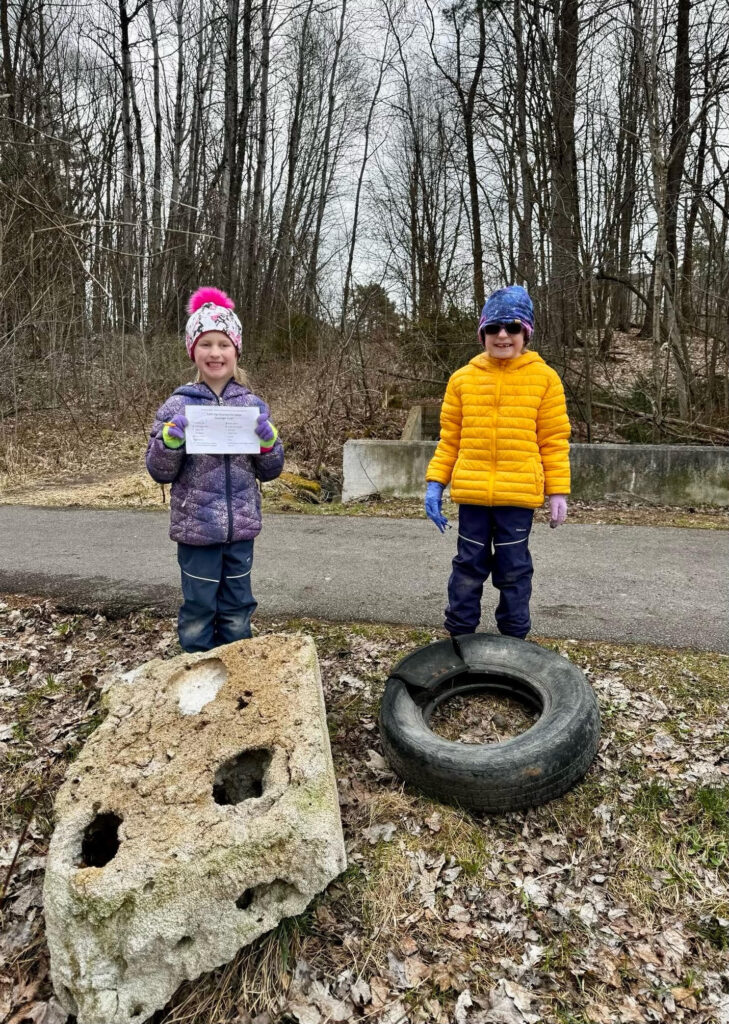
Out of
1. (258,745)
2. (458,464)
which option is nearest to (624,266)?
(458,464)

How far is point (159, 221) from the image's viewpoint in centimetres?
1888

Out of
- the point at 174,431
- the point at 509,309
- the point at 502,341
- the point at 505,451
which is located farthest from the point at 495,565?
the point at 174,431

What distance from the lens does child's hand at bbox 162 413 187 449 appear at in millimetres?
2865

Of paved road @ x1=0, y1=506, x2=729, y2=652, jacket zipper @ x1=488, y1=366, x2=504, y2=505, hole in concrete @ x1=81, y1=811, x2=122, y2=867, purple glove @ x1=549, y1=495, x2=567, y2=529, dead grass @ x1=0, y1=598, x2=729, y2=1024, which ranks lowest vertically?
dead grass @ x1=0, y1=598, x2=729, y2=1024

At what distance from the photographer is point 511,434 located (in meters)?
3.20

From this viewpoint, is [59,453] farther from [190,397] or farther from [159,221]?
[159,221]

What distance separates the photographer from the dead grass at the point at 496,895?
1.94m

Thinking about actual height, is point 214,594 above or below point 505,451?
below

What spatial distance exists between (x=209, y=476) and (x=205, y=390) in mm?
439

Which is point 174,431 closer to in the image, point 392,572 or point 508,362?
point 508,362

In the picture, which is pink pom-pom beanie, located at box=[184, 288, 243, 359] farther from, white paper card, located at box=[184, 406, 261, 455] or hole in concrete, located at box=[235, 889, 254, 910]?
hole in concrete, located at box=[235, 889, 254, 910]

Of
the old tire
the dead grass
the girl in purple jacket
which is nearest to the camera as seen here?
the dead grass

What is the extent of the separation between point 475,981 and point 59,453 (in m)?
10.7

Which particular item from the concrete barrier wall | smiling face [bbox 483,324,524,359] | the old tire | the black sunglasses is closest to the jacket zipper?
smiling face [bbox 483,324,524,359]
